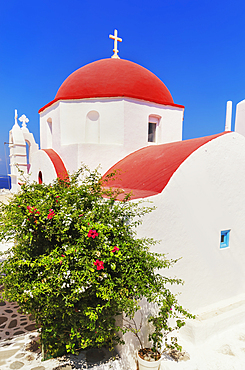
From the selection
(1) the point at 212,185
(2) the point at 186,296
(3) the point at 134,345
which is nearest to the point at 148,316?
(3) the point at 134,345

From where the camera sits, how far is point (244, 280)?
571 cm

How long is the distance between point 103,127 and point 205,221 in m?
4.31

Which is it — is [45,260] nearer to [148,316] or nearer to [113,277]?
[113,277]

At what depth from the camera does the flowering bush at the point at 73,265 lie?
285cm

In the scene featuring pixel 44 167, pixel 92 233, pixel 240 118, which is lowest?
pixel 92 233

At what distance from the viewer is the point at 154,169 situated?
17.4 feet

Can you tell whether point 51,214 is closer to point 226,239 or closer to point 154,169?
point 154,169

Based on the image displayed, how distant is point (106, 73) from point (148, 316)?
7.01m

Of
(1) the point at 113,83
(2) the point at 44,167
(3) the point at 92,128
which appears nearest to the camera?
(1) the point at 113,83

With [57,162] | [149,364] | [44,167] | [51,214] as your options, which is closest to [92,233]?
[51,214]

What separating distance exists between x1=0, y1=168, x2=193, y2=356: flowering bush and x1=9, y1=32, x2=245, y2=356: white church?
84 centimetres

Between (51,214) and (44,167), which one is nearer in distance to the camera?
(51,214)

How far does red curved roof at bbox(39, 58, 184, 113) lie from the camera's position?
7.44 meters

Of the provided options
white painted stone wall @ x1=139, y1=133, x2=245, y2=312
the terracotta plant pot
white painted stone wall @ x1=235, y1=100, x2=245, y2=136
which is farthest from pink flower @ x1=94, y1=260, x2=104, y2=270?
white painted stone wall @ x1=235, y1=100, x2=245, y2=136
